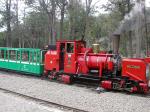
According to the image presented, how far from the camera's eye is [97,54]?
1544cm

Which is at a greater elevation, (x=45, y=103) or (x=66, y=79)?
(x=66, y=79)

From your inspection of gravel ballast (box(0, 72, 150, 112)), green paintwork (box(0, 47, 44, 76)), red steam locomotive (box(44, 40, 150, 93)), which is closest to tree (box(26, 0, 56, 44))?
green paintwork (box(0, 47, 44, 76))

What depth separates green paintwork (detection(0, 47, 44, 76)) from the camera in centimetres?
1948

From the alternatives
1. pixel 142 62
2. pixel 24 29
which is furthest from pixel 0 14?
pixel 142 62

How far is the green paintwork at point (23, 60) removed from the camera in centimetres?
1948

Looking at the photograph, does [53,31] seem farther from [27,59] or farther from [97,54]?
[97,54]

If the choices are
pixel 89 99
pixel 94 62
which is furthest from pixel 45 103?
pixel 94 62

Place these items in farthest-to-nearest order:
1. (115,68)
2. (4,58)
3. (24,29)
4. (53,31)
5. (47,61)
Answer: (24,29) → (53,31) → (4,58) → (47,61) → (115,68)

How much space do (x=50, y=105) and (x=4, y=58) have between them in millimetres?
13189

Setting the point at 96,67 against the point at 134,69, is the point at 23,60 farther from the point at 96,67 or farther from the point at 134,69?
the point at 134,69

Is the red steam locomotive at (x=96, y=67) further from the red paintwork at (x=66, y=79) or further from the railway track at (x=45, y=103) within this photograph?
the railway track at (x=45, y=103)

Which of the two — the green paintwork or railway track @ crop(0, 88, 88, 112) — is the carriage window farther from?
railway track @ crop(0, 88, 88, 112)

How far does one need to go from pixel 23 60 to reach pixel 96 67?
7369 millimetres

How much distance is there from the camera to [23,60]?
2095cm
